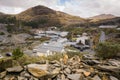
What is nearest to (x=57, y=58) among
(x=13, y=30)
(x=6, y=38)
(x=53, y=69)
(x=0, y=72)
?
(x=53, y=69)

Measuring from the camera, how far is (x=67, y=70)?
9.41 meters

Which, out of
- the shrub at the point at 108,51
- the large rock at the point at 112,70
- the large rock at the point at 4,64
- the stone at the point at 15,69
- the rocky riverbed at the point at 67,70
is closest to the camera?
the rocky riverbed at the point at 67,70

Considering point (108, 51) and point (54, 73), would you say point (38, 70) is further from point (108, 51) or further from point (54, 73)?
point (108, 51)

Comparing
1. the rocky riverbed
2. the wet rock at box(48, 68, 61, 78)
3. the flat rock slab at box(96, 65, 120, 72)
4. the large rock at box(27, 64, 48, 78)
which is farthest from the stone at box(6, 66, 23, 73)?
the flat rock slab at box(96, 65, 120, 72)

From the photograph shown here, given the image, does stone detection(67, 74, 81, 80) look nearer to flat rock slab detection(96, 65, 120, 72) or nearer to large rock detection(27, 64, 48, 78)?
large rock detection(27, 64, 48, 78)

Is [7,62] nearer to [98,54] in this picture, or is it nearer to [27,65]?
[27,65]

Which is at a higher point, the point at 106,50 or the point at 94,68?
the point at 106,50

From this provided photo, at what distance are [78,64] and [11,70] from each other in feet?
10.9

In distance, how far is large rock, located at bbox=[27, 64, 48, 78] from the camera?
343 inches

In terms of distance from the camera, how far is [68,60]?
10250 mm

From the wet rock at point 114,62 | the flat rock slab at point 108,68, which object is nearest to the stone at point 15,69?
the flat rock slab at point 108,68

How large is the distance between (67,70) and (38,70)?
1447 millimetres

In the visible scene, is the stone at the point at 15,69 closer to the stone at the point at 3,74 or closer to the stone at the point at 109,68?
the stone at the point at 3,74

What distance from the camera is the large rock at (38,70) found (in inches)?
343
